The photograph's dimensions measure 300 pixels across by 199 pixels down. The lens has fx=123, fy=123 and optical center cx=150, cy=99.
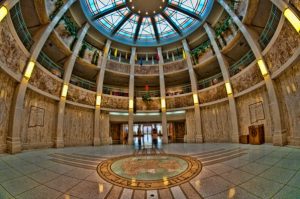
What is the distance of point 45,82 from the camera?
31.5 feet

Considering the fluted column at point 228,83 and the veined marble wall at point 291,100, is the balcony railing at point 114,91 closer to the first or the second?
the fluted column at point 228,83

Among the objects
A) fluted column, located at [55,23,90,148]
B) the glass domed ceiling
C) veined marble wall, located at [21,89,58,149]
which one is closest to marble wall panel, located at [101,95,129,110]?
fluted column, located at [55,23,90,148]

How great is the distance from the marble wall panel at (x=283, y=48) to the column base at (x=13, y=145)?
51.7 ft

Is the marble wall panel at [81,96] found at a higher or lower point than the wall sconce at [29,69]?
lower

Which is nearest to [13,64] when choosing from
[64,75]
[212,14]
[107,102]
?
[64,75]

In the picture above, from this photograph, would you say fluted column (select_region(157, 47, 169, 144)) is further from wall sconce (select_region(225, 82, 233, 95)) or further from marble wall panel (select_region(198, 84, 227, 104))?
wall sconce (select_region(225, 82, 233, 95))

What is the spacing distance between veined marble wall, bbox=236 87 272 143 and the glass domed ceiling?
951 centimetres

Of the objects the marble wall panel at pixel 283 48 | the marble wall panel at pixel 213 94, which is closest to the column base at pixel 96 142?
the marble wall panel at pixel 213 94

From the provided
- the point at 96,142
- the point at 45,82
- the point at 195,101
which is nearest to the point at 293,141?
the point at 195,101

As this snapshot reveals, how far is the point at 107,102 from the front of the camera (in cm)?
1372

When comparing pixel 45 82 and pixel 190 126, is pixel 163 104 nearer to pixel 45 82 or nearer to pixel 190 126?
pixel 190 126

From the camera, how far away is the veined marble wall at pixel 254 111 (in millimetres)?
8819

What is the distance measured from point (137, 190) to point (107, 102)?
1177cm

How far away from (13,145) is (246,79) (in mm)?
16279
